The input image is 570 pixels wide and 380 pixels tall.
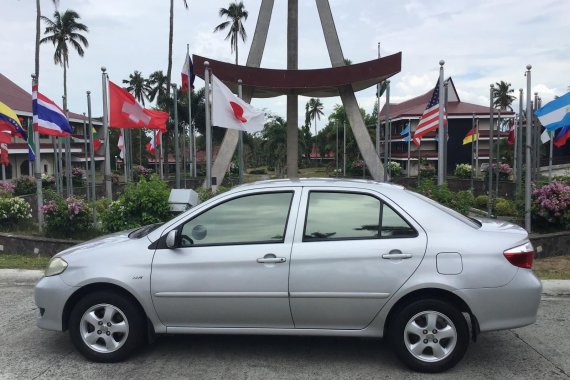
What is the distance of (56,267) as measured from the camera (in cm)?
443

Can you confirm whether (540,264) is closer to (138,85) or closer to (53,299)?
(53,299)

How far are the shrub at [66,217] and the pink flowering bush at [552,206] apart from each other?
357 inches

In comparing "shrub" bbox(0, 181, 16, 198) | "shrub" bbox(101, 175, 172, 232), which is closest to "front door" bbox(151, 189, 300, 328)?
"shrub" bbox(101, 175, 172, 232)

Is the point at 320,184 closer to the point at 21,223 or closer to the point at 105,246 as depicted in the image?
the point at 105,246

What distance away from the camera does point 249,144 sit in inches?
2280

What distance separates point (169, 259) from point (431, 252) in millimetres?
2141

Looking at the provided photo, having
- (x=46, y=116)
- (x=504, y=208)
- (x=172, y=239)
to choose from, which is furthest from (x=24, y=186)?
(x=172, y=239)

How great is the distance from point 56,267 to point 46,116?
792 centimetres

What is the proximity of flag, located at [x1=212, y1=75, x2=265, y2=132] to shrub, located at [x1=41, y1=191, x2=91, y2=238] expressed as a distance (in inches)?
128

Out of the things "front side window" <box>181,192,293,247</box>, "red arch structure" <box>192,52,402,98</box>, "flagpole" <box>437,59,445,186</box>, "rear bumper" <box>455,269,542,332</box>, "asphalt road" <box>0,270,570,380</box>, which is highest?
"red arch structure" <box>192,52,402,98</box>

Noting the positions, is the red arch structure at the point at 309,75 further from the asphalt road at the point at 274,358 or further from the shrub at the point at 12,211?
the asphalt road at the point at 274,358

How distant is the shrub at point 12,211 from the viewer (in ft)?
36.6

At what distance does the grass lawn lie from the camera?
24.8 ft

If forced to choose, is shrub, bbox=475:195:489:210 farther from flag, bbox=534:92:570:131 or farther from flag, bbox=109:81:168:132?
flag, bbox=109:81:168:132
